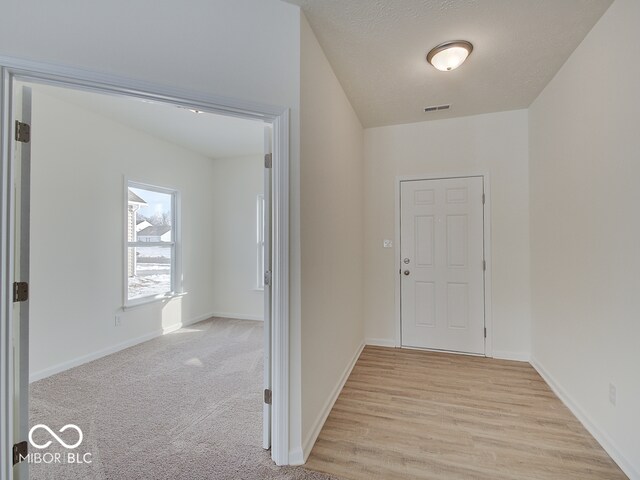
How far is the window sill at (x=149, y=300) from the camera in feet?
12.1

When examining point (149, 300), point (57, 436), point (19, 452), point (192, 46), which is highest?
point (192, 46)

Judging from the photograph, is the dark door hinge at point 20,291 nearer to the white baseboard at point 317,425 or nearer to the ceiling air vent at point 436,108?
the white baseboard at point 317,425

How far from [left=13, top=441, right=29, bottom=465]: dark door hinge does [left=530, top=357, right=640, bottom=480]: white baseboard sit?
311cm

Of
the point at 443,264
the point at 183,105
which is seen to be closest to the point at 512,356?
the point at 443,264

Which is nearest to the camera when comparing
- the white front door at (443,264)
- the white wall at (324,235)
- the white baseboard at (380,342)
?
the white wall at (324,235)

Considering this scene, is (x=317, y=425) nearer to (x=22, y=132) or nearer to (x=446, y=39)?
(x=22, y=132)

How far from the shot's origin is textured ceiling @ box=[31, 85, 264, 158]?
304 cm

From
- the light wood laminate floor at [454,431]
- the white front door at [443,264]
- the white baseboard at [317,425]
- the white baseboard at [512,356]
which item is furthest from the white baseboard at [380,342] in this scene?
the white baseboard at [512,356]

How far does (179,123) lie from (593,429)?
187 inches

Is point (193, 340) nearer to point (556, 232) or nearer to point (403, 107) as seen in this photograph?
point (403, 107)

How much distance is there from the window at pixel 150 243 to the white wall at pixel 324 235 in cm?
278

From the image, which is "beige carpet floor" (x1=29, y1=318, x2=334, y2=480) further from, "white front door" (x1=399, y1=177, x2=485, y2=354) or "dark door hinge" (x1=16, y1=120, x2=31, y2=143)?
"white front door" (x1=399, y1=177, x2=485, y2=354)

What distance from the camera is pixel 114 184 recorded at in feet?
11.7

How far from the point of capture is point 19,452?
1376 millimetres
